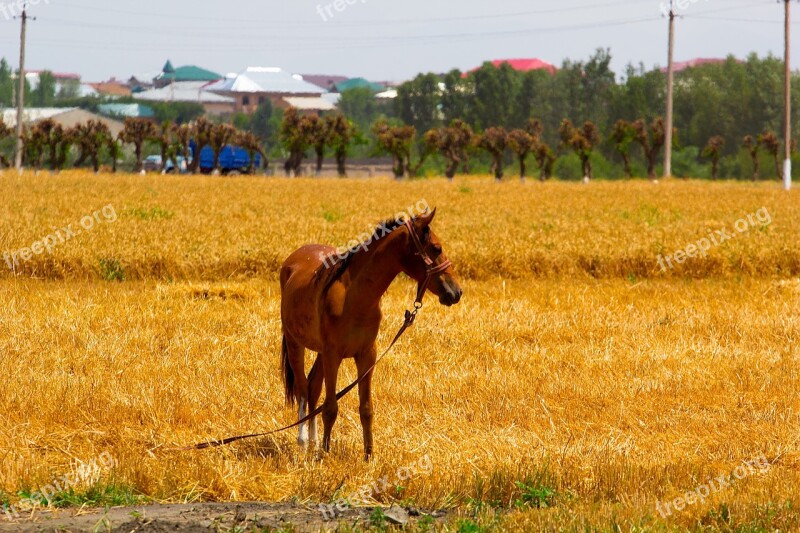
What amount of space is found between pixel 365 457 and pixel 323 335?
966 millimetres

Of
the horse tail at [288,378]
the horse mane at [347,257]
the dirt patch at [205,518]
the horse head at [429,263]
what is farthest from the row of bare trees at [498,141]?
the dirt patch at [205,518]

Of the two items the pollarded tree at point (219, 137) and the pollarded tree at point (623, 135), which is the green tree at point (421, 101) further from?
the pollarded tree at point (219, 137)

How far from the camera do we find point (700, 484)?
312 inches

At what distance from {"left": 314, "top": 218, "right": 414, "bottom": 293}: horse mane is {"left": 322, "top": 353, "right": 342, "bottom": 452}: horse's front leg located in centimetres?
52

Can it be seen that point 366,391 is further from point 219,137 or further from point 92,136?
point 92,136

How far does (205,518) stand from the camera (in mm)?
6738

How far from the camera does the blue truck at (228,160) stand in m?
82.9

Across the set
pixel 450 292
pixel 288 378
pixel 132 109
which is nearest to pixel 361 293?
pixel 450 292

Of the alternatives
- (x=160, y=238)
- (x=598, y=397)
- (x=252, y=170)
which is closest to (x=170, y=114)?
(x=252, y=170)

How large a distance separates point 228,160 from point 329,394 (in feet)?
250

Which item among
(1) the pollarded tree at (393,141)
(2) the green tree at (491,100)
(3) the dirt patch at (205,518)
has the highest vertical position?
(2) the green tree at (491,100)

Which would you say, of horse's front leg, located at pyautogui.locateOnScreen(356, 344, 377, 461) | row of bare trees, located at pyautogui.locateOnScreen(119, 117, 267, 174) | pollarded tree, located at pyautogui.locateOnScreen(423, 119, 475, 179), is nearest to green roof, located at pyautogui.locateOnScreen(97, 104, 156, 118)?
row of bare trees, located at pyautogui.locateOnScreen(119, 117, 267, 174)

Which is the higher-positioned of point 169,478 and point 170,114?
point 170,114

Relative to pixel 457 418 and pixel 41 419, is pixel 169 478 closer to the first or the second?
pixel 41 419
